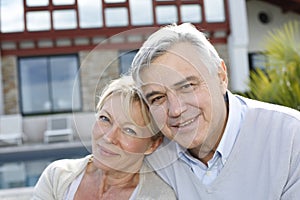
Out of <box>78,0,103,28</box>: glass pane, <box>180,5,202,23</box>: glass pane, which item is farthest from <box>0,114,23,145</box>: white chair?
<box>180,5,202,23</box>: glass pane

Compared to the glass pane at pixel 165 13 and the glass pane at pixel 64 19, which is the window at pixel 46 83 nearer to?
the glass pane at pixel 64 19

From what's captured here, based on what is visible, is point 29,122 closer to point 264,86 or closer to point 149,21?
point 149,21

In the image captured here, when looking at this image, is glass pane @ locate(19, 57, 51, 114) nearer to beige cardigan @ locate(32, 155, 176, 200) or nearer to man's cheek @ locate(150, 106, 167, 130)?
beige cardigan @ locate(32, 155, 176, 200)

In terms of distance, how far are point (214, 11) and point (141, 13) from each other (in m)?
2.27

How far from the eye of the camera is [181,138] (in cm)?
168

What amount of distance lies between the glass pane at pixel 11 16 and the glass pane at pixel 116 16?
243 centimetres

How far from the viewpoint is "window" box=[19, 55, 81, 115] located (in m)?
13.2

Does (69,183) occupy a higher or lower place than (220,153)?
lower

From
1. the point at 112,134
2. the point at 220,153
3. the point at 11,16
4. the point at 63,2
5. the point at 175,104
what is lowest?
the point at 220,153

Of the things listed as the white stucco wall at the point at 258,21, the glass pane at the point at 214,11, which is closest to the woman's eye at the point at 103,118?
the glass pane at the point at 214,11

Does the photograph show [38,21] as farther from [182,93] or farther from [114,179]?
[182,93]

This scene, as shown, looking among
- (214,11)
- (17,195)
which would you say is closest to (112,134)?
(17,195)

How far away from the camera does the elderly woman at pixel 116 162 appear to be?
5.53 ft

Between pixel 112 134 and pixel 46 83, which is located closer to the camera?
pixel 112 134
